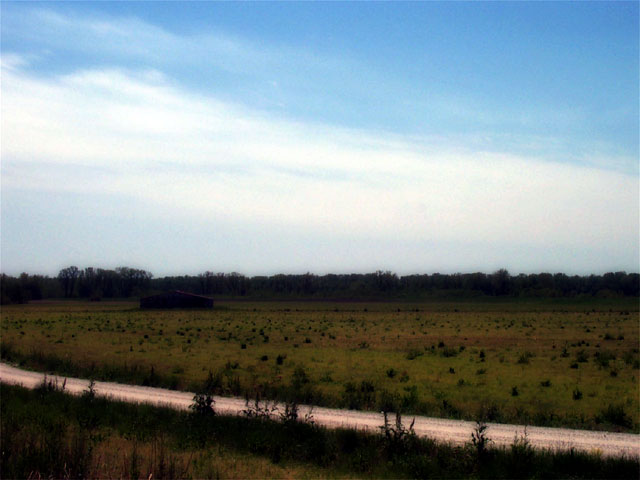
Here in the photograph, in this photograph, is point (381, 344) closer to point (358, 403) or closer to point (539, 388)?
point (539, 388)

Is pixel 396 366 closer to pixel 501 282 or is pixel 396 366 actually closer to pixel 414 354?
pixel 414 354

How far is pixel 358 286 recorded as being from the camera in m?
189

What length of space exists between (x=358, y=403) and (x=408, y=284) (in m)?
170

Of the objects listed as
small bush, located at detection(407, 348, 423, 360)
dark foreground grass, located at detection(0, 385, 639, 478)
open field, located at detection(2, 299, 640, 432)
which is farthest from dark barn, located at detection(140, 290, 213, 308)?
dark foreground grass, located at detection(0, 385, 639, 478)

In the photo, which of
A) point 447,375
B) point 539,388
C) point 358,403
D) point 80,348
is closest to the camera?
point 358,403

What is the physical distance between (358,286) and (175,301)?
84.6m

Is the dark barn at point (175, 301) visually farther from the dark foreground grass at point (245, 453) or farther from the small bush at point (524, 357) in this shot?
the dark foreground grass at point (245, 453)

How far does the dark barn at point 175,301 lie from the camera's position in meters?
115

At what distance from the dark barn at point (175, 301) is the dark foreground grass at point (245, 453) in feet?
333

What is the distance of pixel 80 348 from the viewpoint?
1551 inches

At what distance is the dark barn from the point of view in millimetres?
114562

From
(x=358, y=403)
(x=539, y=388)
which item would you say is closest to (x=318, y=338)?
(x=539, y=388)

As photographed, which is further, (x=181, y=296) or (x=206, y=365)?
(x=181, y=296)

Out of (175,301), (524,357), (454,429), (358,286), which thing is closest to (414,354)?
(524,357)
